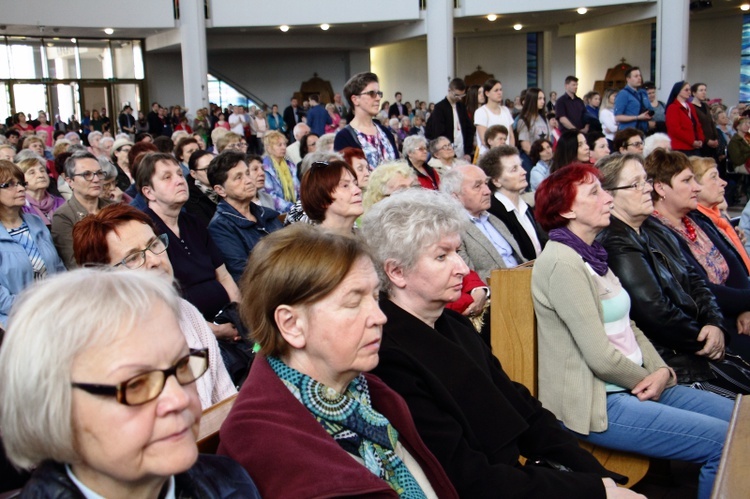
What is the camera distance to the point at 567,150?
229 inches

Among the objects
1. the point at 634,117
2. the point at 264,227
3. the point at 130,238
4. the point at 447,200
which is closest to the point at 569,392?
the point at 447,200

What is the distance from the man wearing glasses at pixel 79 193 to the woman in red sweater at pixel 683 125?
21.8ft

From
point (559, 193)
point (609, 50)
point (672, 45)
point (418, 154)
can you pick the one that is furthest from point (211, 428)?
point (609, 50)

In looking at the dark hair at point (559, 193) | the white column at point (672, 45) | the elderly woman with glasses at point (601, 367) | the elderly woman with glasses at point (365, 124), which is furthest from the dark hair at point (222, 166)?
the white column at point (672, 45)

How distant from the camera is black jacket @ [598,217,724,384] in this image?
3.11 metres

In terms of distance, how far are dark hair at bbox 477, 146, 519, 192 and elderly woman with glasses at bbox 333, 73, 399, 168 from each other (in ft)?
2.98

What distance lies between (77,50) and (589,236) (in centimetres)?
1905

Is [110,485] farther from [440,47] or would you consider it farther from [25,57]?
[25,57]

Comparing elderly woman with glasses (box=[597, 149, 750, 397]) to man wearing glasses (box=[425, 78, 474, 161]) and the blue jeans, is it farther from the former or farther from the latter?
man wearing glasses (box=[425, 78, 474, 161])

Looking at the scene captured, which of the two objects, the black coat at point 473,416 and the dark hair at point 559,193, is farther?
the dark hair at point 559,193

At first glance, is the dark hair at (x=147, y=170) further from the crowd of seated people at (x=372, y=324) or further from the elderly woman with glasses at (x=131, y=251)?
the elderly woman with glasses at (x=131, y=251)

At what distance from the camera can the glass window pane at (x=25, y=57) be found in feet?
61.1

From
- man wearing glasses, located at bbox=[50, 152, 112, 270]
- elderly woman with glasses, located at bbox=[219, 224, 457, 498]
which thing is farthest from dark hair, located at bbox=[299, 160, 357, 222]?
elderly woman with glasses, located at bbox=[219, 224, 457, 498]

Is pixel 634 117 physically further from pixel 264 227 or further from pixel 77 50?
pixel 77 50
